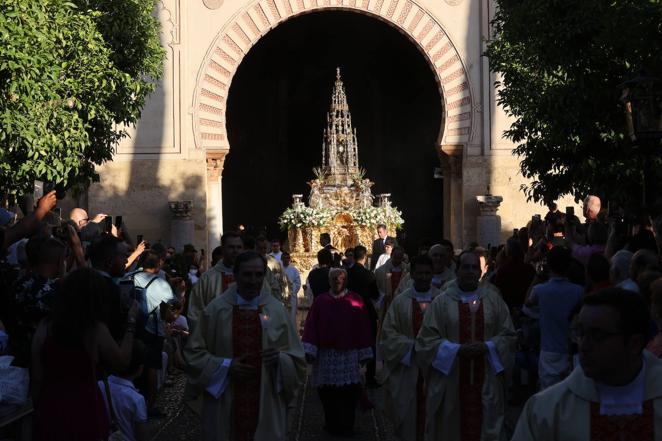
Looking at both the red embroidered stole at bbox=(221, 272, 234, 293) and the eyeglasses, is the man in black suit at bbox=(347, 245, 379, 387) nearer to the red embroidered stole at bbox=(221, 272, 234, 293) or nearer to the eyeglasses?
the red embroidered stole at bbox=(221, 272, 234, 293)

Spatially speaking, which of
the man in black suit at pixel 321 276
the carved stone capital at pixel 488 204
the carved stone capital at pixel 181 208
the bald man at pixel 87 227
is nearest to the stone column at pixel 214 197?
the carved stone capital at pixel 181 208

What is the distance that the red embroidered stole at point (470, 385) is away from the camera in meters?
7.65

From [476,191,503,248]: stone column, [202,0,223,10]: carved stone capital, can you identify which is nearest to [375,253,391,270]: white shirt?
[476,191,503,248]: stone column

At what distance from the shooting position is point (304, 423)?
1051 centimetres

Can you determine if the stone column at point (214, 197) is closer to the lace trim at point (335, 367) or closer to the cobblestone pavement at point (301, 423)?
the cobblestone pavement at point (301, 423)

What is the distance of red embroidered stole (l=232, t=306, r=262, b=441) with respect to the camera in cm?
703

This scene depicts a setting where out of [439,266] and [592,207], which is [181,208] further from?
[439,266]

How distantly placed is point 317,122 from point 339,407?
2073 centimetres

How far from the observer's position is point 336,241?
80.1ft

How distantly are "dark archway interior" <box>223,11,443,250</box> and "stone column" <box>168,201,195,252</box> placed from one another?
7.21 m

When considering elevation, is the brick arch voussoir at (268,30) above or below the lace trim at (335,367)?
above

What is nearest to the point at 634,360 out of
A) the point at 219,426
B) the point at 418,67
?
the point at 219,426

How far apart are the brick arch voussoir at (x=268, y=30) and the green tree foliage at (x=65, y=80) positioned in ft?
20.6

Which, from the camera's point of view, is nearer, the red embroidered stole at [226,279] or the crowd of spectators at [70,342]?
the crowd of spectators at [70,342]
